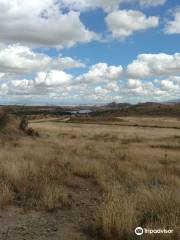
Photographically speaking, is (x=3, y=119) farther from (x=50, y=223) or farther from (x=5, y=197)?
(x=50, y=223)

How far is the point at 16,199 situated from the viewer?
8.91 meters

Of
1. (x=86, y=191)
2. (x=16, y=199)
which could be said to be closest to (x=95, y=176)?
(x=86, y=191)

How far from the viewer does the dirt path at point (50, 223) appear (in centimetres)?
659

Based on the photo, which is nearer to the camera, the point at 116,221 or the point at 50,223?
the point at 116,221

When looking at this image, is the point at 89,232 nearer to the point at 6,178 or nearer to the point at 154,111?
the point at 6,178

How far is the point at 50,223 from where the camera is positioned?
7.32 m

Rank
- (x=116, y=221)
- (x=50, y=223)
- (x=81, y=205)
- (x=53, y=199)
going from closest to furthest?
1. (x=116, y=221)
2. (x=50, y=223)
3. (x=53, y=199)
4. (x=81, y=205)
